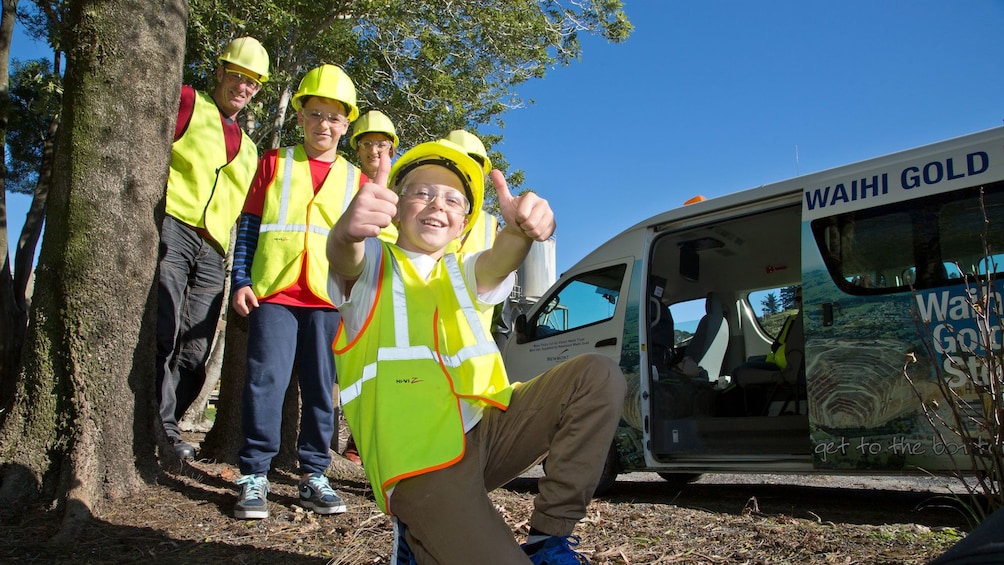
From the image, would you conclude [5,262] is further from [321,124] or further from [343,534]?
[343,534]

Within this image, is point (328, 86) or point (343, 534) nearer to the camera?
point (343, 534)

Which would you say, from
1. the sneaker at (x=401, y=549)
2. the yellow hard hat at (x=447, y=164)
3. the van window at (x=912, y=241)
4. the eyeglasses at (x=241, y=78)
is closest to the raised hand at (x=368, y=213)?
the yellow hard hat at (x=447, y=164)

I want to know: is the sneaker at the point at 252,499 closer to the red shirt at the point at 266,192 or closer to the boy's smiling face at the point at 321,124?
the red shirt at the point at 266,192

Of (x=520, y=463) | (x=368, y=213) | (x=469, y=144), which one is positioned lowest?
(x=520, y=463)

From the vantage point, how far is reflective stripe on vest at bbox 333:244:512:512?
2.01 meters

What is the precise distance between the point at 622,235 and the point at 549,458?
425 cm

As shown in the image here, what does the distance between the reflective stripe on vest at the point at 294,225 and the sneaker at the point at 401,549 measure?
153 centimetres

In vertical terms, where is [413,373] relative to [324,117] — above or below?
below

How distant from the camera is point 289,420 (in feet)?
14.7

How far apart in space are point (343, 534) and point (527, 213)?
1.70 meters

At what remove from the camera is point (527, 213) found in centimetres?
208

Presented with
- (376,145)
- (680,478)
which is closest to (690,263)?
(680,478)

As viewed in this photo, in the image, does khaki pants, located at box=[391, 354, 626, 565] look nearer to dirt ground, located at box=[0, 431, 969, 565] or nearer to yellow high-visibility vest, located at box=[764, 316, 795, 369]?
dirt ground, located at box=[0, 431, 969, 565]

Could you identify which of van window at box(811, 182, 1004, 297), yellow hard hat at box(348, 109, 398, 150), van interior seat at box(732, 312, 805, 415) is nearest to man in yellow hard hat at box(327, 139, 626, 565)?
yellow hard hat at box(348, 109, 398, 150)
